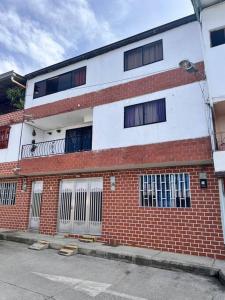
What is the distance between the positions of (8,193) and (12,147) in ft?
9.42

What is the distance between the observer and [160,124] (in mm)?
8977

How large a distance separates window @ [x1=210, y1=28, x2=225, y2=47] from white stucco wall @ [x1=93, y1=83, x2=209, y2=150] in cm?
150

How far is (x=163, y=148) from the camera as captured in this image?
862 cm

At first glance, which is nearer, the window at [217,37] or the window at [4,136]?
the window at [217,37]

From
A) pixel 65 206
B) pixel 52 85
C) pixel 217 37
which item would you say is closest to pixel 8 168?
pixel 65 206

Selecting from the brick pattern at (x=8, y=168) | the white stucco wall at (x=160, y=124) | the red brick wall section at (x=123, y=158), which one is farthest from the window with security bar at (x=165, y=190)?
the brick pattern at (x=8, y=168)

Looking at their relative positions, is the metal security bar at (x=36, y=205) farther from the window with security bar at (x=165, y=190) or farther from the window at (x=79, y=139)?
the window with security bar at (x=165, y=190)

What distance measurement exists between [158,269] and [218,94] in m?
5.75

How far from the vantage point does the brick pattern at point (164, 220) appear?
7941mm

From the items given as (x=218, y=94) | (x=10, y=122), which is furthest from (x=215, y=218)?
(x=10, y=122)

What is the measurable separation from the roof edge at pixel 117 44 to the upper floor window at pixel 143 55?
437 millimetres

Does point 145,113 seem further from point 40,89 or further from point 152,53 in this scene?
point 40,89

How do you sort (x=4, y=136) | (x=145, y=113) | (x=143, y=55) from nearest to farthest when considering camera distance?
(x=145, y=113) < (x=143, y=55) < (x=4, y=136)

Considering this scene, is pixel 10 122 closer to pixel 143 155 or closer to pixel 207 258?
pixel 143 155
